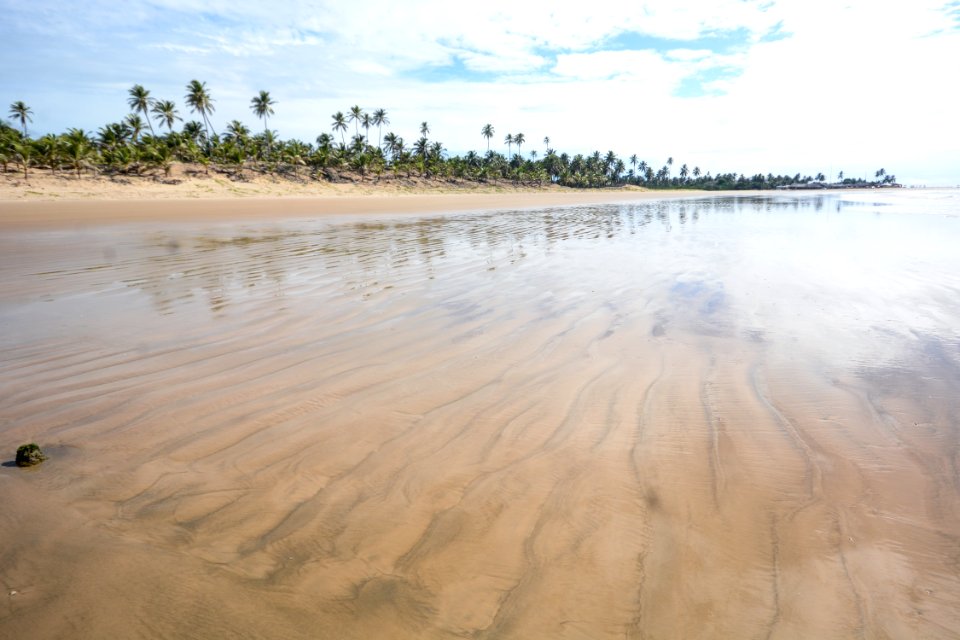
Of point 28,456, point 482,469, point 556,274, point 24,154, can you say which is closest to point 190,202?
point 24,154

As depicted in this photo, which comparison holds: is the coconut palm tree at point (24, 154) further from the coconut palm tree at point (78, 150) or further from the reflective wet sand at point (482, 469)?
the reflective wet sand at point (482, 469)

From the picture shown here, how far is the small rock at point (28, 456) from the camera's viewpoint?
103 inches

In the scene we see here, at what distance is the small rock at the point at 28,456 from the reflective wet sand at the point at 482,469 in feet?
0.21

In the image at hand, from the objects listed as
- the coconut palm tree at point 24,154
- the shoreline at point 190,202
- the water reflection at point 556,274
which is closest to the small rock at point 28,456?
the water reflection at point 556,274

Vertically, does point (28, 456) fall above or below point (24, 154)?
below

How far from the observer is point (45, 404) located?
3396 mm

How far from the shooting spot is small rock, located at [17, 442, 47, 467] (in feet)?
8.57

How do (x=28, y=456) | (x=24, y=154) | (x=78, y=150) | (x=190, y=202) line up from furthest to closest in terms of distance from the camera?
(x=78, y=150) → (x=24, y=154) → (x=190, y=202) → (x=28, y=456)

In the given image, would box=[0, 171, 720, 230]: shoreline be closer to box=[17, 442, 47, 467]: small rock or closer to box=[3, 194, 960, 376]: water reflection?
box=[3, 194, 960, 376]: water reflection

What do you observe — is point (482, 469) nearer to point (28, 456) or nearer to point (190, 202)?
point (28, 456)

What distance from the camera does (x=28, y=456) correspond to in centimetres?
262

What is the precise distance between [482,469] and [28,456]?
2533 millimetres

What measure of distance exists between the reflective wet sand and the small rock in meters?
0.06

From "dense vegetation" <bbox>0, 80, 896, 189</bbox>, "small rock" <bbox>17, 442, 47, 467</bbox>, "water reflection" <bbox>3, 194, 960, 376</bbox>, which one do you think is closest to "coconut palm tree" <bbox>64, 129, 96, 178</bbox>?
"dense vegetation" <bbox>0, 80, 896, 189</bbox>
